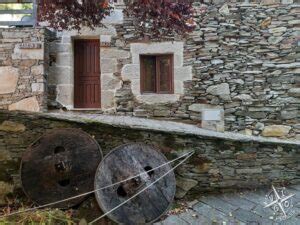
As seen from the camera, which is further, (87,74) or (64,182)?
(87,74)

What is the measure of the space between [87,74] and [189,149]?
2.81m

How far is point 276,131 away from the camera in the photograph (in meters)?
5.14

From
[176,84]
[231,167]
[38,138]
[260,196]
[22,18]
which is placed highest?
[22,18]

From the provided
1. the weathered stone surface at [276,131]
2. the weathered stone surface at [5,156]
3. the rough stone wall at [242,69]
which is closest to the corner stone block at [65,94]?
the rough stone wall at [242,69]

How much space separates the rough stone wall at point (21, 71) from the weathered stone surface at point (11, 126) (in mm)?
1543

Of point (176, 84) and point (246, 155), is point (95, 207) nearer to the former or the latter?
point (246, 155)

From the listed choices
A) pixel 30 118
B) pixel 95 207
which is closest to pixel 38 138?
pixel 30 118

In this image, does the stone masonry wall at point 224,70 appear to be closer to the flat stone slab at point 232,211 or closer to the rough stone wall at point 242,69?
the rough stone wall at point 242,69

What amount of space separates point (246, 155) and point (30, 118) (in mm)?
2573

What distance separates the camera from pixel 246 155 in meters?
3.70

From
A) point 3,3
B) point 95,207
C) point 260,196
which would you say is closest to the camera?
point 95,207

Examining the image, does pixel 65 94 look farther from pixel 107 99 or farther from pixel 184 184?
pixel 184 184

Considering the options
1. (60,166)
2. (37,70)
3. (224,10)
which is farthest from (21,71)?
Result: (224,10)

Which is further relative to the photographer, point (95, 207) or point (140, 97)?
point (140, 97)
